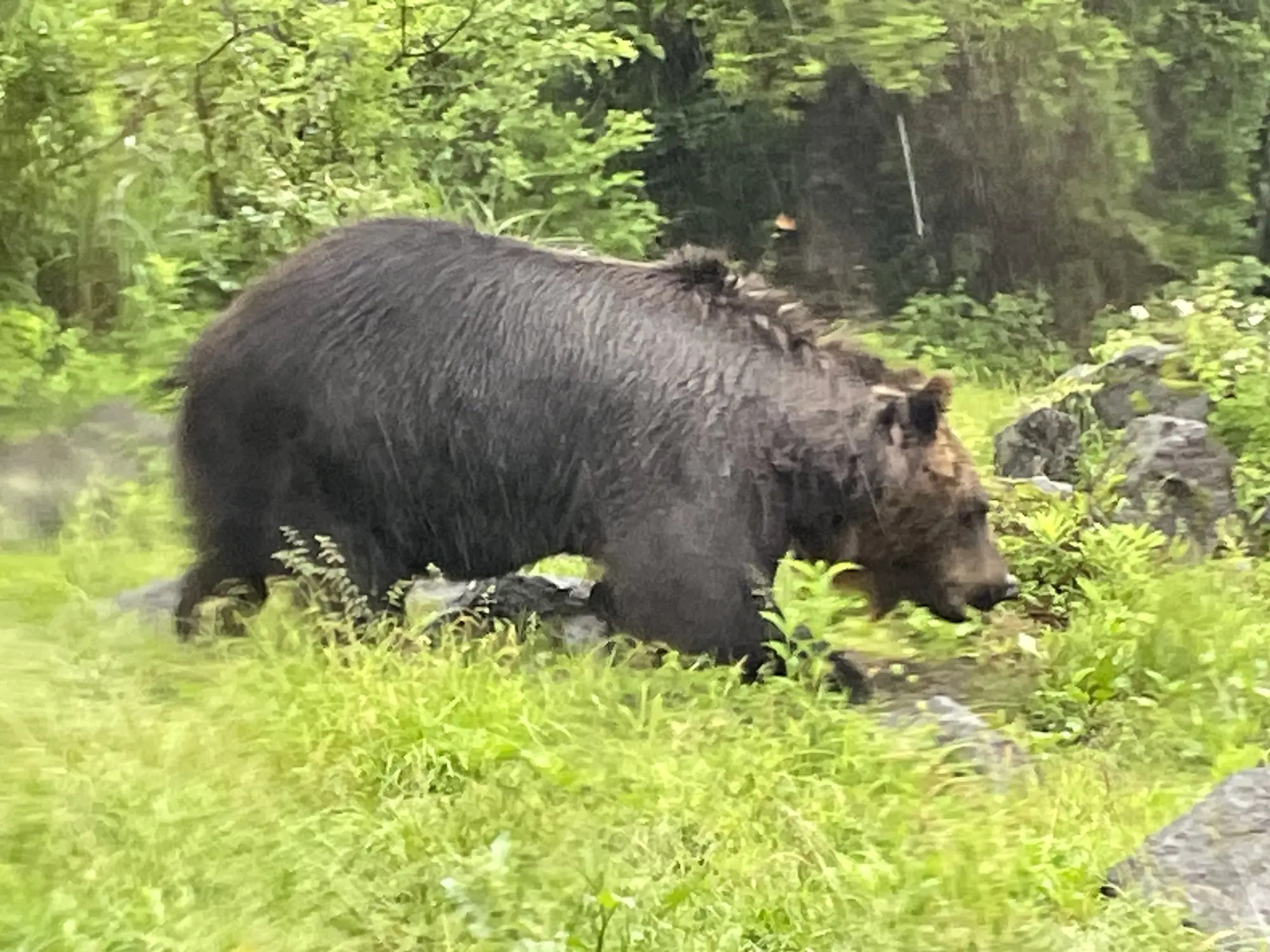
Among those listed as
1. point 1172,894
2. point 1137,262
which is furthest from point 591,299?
point 1137,262

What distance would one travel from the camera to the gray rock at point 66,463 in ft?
18.5

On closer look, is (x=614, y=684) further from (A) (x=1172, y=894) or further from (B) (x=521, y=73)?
(B) (x=521, y=73)

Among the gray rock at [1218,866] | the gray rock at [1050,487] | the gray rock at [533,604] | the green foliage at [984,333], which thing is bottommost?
the green foliage at [984,333]

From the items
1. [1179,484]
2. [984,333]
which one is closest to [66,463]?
[1179,484]

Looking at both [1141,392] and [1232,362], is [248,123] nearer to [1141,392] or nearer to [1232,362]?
[1141,392]

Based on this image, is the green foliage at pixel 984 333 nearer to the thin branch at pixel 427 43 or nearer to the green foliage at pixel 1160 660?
the thin branch at pixel 427 43

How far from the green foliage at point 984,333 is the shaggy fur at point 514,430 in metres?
7.23

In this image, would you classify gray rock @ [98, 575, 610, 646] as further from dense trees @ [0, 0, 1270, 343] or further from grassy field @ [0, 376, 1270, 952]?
dense trees @ [0, 0, 1270, 343]

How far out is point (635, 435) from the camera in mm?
4918

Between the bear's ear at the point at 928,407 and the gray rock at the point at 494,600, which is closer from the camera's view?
the gray rock at the point at 494,600

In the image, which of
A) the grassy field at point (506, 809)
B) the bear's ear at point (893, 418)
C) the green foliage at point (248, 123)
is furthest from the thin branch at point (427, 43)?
the grassy field at point (506, 809)

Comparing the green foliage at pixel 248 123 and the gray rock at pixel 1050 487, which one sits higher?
the green foliage at pixel 248 123

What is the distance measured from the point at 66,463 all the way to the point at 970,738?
3.64 metres

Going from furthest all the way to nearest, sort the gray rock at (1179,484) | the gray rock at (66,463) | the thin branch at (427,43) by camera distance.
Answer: the thin branch at (427,43) < the gray rock at (1179,484) < the gray rock at (66,463)
